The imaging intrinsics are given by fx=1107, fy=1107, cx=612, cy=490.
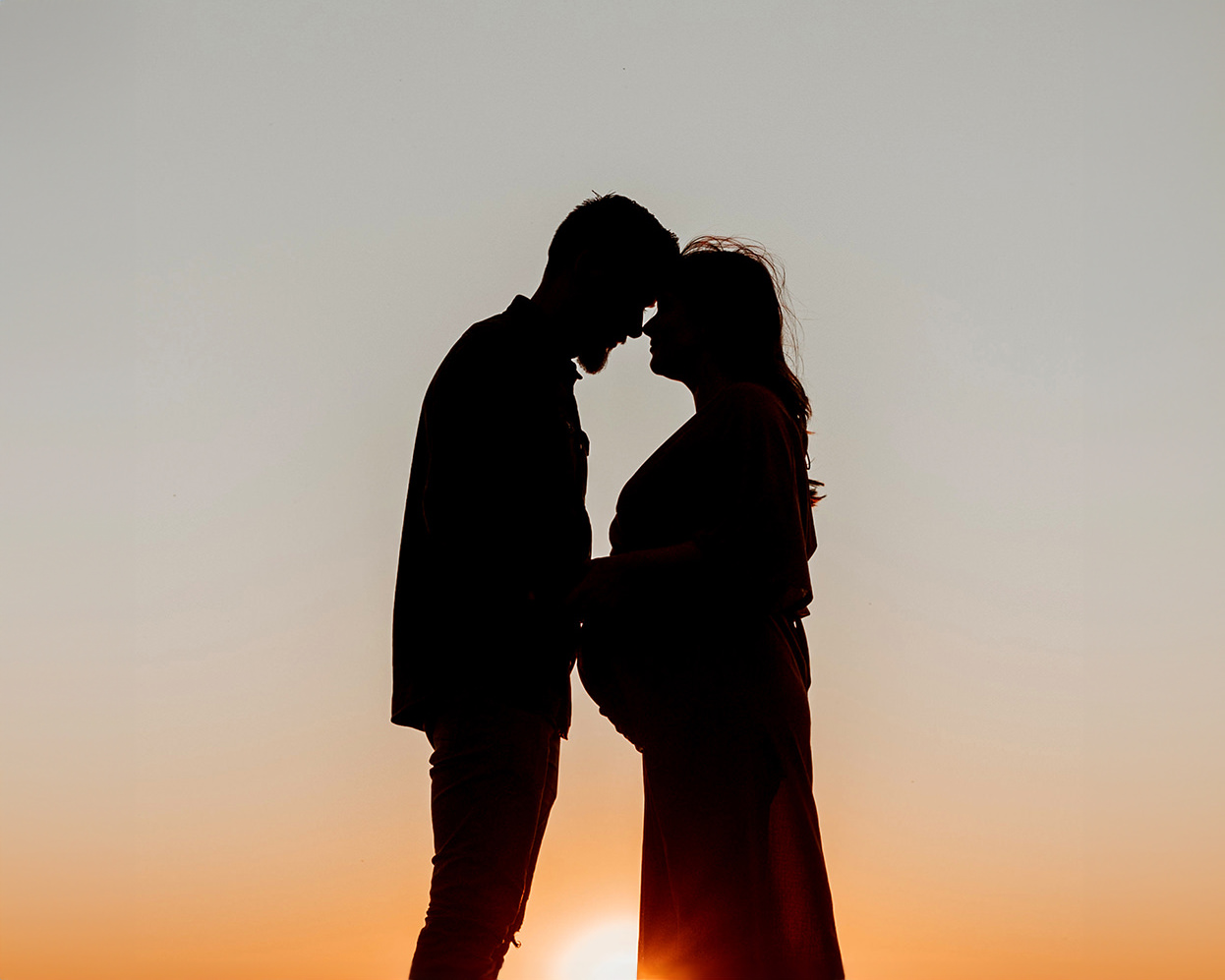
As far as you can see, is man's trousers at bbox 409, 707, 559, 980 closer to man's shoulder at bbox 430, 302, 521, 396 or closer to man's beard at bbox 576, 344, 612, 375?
man's shoulder at bbox 430, 302, 521, 396

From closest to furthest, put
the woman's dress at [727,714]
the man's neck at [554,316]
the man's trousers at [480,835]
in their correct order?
the man's trousers at [480,835] < the woman's dress at [727,714] < the man's neck at [554,316]

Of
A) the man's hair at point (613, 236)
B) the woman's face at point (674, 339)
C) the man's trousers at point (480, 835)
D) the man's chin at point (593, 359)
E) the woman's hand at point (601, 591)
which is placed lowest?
the man's trousers at point (480, 835)

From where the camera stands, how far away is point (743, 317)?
2109 millimetres

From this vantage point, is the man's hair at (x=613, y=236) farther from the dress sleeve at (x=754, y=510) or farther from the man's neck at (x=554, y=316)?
the dress sleeve at (x=754, y=510)

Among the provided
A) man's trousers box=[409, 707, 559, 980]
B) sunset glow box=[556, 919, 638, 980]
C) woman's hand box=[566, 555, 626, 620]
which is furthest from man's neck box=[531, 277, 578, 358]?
sunset glow box=[556, 919, 638, 980]

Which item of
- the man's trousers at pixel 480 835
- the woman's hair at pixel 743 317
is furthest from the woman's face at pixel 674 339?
the man's trousers at pixel 480 835

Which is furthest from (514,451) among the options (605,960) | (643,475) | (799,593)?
(605,960)

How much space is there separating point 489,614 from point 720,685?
0.39 meters

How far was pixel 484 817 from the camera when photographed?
5.43 feet

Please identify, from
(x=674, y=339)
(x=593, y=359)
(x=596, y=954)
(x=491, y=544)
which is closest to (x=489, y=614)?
(x=491, y=544)

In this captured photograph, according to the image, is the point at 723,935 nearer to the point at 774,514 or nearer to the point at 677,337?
the point at 774,514

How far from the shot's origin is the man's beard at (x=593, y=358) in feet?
6.68

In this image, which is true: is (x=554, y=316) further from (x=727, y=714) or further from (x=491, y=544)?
(x=727, y=714)

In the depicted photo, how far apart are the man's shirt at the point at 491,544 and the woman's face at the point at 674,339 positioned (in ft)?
1.14
